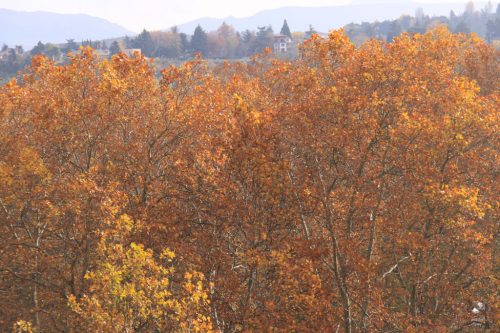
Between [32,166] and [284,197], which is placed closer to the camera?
[284,197]

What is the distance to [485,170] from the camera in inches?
890

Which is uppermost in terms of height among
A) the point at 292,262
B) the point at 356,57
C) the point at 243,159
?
the point at 356,57

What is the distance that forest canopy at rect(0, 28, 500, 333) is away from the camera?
62.0 feet

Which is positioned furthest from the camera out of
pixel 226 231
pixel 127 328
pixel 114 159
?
pixel 114 159

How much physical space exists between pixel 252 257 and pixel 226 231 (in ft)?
9.88

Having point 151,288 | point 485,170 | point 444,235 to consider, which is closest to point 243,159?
point 151,288

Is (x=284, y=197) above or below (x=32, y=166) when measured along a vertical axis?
below

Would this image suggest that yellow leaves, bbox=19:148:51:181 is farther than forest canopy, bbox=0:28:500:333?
Yes

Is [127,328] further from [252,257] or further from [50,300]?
[50,300]

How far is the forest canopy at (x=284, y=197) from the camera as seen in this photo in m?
18.9

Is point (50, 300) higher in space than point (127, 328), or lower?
lower

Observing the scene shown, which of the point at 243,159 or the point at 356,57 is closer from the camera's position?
the point at 243,159

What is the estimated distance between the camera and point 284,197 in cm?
2006

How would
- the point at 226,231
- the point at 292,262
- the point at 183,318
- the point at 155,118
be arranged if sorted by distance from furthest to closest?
the point at 155,118, the point at 226,231, the point at 292,262, the point at 183,318
